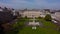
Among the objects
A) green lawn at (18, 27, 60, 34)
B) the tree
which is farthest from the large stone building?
green lawn at (18, 27, 60, 34)

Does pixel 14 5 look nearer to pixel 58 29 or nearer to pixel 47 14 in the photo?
pixel 47 14

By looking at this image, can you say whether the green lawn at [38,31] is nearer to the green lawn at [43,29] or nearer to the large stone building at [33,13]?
the green lawn at [43,29]

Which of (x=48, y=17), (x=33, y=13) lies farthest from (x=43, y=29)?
(x=33, y=13)

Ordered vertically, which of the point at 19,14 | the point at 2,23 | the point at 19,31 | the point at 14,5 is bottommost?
the point at 19,31

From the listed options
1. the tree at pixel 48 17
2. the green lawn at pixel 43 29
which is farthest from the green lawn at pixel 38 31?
the tree at pixel 48 17

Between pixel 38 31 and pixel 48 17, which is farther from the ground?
pixel 48 17

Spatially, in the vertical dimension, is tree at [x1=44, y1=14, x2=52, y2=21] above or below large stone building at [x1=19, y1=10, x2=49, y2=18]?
below

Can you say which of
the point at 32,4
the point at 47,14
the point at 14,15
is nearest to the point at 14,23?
the point at 14,15

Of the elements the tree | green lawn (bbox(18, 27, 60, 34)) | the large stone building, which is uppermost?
the large stone building

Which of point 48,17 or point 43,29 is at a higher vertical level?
point 48,17

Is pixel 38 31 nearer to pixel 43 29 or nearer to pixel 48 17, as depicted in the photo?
pixel 43 29

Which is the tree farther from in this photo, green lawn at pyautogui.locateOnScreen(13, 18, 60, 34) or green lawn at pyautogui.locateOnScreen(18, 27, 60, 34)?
green lawn at pyautogui.locateOnScreen(18, 27, 60, 34)
